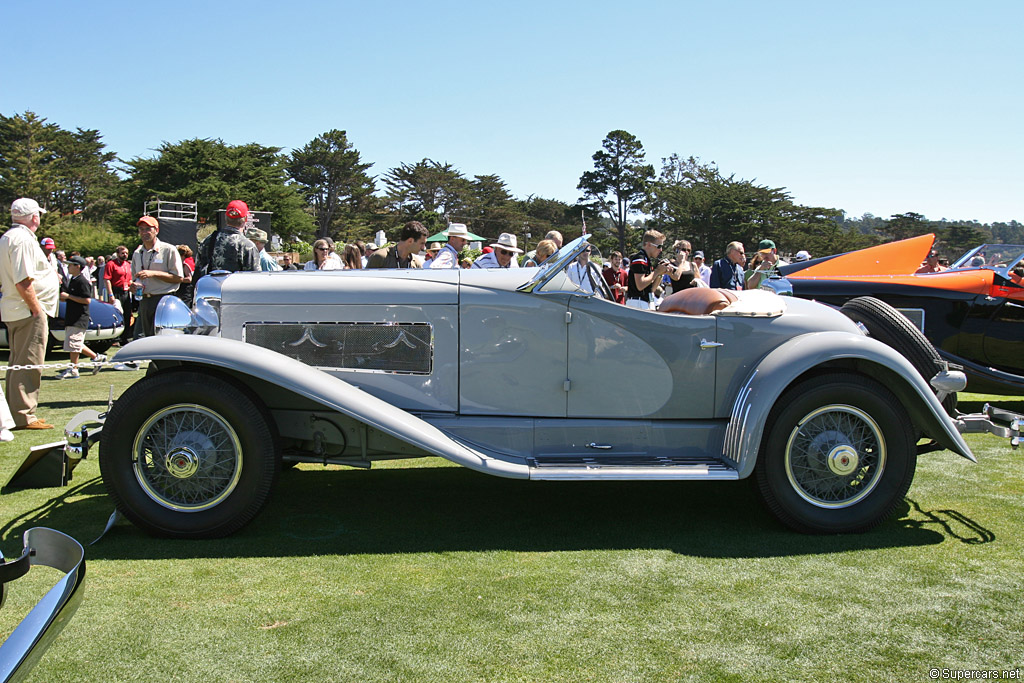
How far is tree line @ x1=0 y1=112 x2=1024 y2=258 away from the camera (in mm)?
49041

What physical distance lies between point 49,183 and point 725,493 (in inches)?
2297

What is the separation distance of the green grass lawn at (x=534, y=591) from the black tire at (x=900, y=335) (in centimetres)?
80

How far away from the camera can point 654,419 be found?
13.7ft

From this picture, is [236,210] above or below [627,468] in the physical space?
above

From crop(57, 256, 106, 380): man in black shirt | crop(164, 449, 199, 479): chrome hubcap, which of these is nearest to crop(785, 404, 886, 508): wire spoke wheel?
crop(164, 449, 199, 479): chrome hubcap

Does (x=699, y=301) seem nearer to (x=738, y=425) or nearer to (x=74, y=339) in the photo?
(x=738, y=425)

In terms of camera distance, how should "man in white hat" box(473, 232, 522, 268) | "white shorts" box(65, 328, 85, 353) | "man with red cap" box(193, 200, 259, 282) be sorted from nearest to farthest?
A: 1. "man with red cap" box(193, 200, 259, 282)
2. "man in white hat" box(473, 232, 522, 268)
3. "white shorts" box(65, 328, 85, 353)

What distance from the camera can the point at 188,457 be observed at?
3760 mm

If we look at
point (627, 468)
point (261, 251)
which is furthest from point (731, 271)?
point (627, 468)

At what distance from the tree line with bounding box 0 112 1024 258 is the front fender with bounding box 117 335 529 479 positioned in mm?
41001

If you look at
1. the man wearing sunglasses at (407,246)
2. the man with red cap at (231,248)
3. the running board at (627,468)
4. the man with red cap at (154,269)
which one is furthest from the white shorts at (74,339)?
the running board at (627,468)

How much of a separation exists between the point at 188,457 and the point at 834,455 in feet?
10.7

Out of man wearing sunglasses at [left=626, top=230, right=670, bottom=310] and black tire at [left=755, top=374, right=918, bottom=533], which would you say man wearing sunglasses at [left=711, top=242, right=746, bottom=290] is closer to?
man wearing sunglasses at [left=626, top=230, right=670, bottom=310]

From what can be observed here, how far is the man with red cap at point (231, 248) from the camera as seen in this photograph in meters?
6.11
